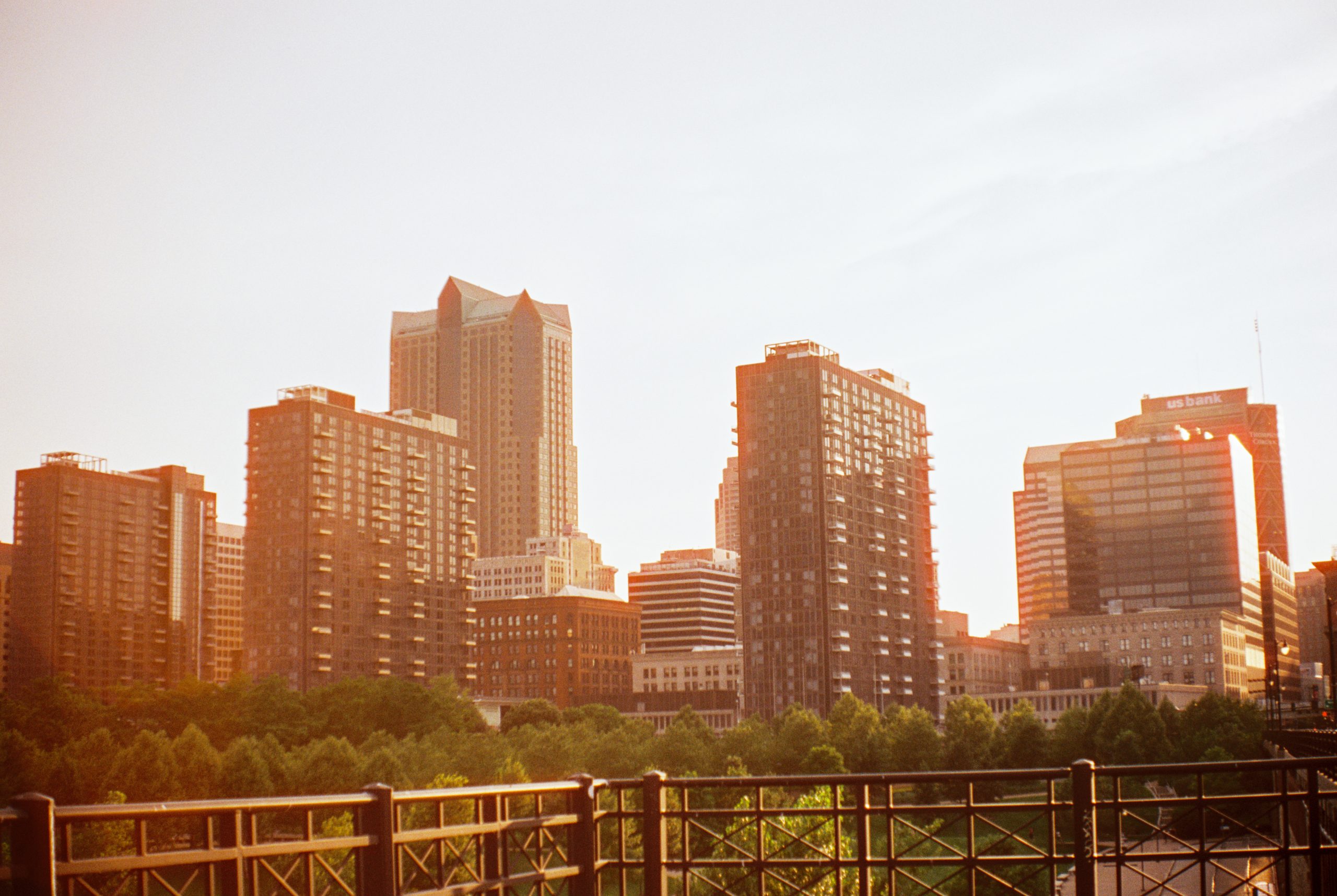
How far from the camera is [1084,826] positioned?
2352cm

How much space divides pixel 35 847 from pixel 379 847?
563cm

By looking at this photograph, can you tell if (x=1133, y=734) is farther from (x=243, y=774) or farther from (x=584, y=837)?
(x=584, y=837)

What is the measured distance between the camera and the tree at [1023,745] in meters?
142

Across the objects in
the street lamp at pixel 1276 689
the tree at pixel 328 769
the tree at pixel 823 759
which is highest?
the street lamp at pixel 1276 689

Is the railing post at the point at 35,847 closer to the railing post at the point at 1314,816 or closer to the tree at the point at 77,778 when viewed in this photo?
the railing post at the point at 1314,816

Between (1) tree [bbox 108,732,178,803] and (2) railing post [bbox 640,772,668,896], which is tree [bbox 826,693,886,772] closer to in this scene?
(1) tree [bbox 108,732,178,803]

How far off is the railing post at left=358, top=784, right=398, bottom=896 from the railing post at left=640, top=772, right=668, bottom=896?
252 inches

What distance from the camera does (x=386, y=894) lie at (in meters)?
19.5

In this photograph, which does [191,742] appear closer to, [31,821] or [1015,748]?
[1015,748]

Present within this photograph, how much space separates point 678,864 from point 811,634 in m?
175

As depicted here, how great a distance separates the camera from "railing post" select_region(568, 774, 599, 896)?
24.5 metres

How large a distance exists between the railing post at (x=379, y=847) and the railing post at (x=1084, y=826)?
11027 millimetres

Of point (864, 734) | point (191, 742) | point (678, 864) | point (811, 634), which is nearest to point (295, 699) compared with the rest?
point (191, 742)

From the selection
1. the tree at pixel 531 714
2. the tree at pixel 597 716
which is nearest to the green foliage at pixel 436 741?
the tree at pixel 597 716
